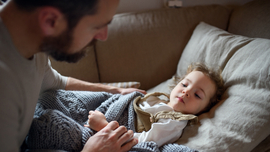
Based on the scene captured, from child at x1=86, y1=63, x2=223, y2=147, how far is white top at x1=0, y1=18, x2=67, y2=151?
316 mm

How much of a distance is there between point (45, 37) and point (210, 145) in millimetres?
849

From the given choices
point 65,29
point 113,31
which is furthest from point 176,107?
point 113,31

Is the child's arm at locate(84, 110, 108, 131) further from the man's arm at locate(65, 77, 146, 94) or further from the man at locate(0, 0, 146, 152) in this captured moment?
the man's arm at locate(65, 77, 146, 94)

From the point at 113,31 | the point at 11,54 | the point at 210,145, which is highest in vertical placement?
the point at 11,54

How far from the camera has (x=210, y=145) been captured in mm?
987

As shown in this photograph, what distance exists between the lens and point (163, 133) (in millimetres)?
1090

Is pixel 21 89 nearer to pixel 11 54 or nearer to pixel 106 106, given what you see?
pixel 11 54

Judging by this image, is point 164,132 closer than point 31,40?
No

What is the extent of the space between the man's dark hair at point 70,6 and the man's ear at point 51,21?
2cm

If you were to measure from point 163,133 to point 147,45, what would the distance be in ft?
2.79

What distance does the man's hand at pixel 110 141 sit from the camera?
93 centimetres

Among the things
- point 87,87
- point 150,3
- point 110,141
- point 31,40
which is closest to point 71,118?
point 110,141

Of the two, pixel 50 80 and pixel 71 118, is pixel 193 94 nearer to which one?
pixel 71 118

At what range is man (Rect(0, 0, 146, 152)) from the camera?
72 centimetres
